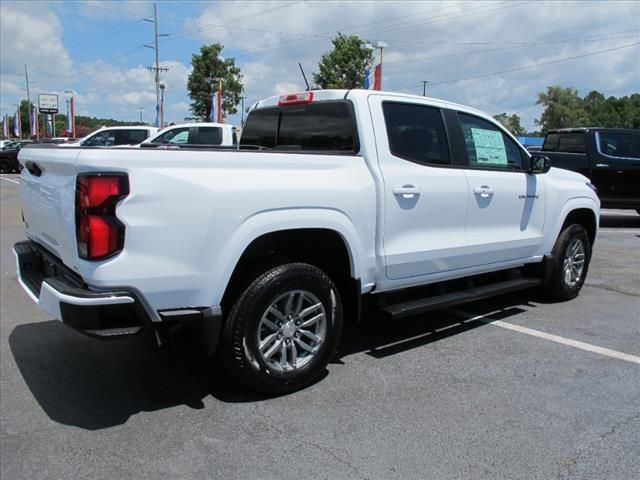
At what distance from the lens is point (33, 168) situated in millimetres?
3893

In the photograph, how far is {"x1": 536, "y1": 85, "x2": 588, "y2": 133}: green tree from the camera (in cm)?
9319

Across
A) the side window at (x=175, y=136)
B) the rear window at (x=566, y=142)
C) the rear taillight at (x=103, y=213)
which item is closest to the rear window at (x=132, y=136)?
the side window at (x=175, y=136)

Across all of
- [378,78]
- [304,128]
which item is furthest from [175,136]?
[304,128]

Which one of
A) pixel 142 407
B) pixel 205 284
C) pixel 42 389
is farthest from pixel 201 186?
pixel 42 389

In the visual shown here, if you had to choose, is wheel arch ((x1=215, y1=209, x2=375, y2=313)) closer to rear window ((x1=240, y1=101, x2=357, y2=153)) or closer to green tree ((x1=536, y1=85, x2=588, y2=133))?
A: rear window ((x1=240, y1=101, x2=357, y2=153))

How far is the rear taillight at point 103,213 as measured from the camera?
299cm

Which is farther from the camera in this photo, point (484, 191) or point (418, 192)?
point (484, 191)

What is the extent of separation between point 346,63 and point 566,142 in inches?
1020

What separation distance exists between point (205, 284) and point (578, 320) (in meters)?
3.89

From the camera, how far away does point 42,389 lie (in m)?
3.88

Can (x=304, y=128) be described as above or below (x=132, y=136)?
below

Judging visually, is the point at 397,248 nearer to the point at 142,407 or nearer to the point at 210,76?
the point at 142,407

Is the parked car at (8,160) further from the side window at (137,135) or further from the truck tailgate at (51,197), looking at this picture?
the truck tailgate at (51,197)

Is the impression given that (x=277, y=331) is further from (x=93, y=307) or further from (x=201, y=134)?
(x=201, y=134)
